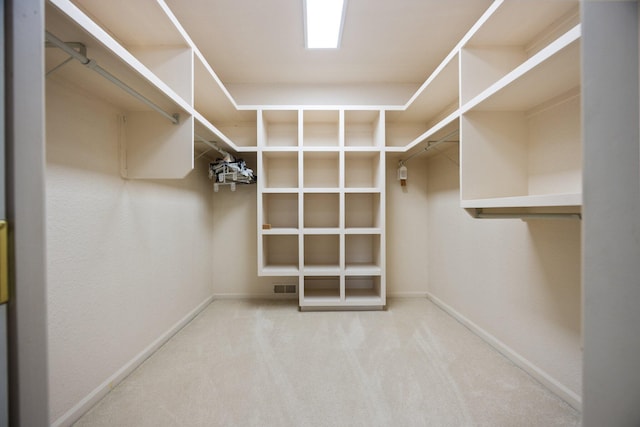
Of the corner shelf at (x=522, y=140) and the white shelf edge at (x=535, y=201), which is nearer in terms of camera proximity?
the white shelf edge at (x=535, y=201)

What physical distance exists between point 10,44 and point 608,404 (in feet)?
4.35

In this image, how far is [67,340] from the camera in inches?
44.3

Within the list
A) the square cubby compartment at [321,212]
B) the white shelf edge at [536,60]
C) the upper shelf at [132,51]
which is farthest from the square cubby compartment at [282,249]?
the white shelf edge at [536,60]

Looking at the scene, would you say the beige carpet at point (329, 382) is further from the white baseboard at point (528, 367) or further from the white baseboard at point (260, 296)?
the white baseboard at point (260, 296)

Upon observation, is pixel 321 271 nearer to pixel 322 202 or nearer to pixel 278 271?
pixel 278 271

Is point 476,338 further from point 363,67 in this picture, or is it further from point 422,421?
point 363,67

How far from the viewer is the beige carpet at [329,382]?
1178 millimetres

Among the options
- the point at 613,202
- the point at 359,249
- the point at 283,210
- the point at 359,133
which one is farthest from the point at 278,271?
the point at 613,202

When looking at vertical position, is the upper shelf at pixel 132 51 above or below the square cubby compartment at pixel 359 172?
above

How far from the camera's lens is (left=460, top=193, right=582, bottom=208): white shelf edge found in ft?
2.78

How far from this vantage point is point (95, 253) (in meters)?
1.28

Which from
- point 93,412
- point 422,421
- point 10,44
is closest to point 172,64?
point 10,44

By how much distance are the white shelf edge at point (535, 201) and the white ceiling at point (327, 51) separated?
140cm

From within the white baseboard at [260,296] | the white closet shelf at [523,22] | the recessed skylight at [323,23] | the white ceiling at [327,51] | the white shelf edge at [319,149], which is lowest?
the white baseboard at [260,296]
